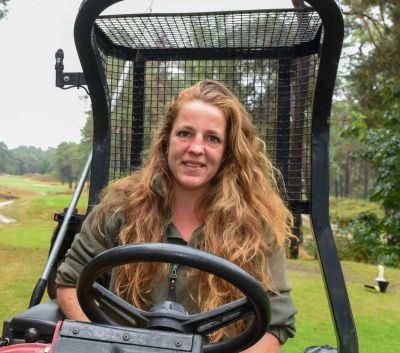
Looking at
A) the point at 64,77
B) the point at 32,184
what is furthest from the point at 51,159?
the point at 64,77

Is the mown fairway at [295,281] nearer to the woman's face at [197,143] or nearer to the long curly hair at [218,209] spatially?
the long curly hair at [218,209]

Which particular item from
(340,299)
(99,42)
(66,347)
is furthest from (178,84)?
(66,347)

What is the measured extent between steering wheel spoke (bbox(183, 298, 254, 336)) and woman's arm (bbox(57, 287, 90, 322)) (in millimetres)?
548

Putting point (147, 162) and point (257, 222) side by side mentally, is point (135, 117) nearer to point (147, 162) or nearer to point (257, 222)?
point (147, 162)

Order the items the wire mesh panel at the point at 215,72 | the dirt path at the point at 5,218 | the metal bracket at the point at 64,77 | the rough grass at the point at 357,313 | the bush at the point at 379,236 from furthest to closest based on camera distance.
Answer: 1. the bush at the point at 379,236
2. the dirt path at the point at 5,218
3. the rough grass at the point at 357,313
4. the metal bracket at the point at 64,77
5. the wire mesh panel at the point at 215,72

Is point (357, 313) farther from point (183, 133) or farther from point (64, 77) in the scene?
point (183, 133)

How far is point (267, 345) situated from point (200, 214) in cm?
43

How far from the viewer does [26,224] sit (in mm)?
7066

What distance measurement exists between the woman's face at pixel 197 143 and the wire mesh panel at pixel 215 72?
1.56 feet

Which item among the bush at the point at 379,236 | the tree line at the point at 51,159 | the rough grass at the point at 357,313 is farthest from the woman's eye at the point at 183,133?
the bush at the point at 379,236

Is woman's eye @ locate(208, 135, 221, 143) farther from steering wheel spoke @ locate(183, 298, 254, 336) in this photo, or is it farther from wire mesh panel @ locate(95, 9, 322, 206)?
steering wheel spoke @ locate(183, 298, 254, 336)

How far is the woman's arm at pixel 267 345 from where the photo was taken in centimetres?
136

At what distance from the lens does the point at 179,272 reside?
149 cm

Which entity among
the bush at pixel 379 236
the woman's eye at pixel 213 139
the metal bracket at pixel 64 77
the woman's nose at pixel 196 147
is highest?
the metal bracket at pixel 64 77
